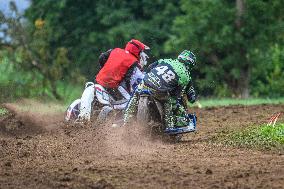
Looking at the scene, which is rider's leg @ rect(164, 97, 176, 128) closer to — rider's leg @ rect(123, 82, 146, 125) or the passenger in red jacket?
rider's leg @ rect(123, 82, 146, 125)

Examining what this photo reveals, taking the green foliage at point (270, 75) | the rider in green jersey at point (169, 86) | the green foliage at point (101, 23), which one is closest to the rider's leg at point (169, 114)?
the rider in green jersey at point (169, 86)

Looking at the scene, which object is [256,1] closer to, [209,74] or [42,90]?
[209,74]

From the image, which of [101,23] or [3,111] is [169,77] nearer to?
[3,111]

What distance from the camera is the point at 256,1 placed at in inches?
1250

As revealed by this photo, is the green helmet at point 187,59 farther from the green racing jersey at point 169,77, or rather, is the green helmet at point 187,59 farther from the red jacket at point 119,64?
the red jacket at point 119,64

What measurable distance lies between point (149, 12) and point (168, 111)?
28.0m

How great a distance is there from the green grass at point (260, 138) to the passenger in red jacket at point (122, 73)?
8.72 ft

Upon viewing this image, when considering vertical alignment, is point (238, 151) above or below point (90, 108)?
below

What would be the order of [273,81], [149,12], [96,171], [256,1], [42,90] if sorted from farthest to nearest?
[149,12] → [273,81] → [256,1] → [42,90] → [96,171]

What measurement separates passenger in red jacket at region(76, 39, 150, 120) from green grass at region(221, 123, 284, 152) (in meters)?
2.66

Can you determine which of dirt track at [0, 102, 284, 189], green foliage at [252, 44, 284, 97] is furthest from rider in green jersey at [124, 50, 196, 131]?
green foliage at [252, 44, 284, 97]

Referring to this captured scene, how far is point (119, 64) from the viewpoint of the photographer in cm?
1709

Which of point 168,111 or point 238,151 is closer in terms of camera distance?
point 238,151

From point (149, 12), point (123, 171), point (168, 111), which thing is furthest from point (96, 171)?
point (149, 12)
